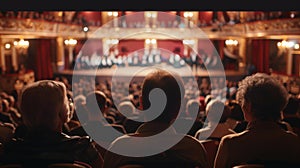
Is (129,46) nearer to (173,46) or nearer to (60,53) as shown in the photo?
(173,46)

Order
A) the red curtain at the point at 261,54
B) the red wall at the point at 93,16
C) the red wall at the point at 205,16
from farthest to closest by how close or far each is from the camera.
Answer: the red wall at the point at 93,16 → the red wall at the point at 205,16 → the red curtain at the point at 261,54

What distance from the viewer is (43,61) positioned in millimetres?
19000

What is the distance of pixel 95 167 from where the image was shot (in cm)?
Answer: 261

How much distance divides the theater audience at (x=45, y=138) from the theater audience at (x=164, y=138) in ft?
0.76

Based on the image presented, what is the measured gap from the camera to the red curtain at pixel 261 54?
18.5 meters

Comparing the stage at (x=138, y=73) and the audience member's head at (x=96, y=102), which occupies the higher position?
the audience member's head at (x=96, y=102)

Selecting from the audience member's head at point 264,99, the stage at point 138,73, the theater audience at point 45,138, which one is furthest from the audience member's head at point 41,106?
the stage at point 138,73

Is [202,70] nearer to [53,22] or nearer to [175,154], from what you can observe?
[53,22]

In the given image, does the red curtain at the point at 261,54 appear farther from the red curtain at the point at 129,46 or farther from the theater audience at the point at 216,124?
the theater audience at the point at 216,124

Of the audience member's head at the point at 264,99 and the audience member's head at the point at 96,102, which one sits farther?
the audience member's head at the point at 96,102

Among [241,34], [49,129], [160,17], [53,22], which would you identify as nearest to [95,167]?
[49,129]

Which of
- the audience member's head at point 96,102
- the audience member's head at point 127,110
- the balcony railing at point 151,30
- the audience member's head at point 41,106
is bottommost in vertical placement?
the audience member's head at point 127,110

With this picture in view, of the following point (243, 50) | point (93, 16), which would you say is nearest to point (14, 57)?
point (93, 16)

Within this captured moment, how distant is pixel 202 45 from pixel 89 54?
7566 mm
